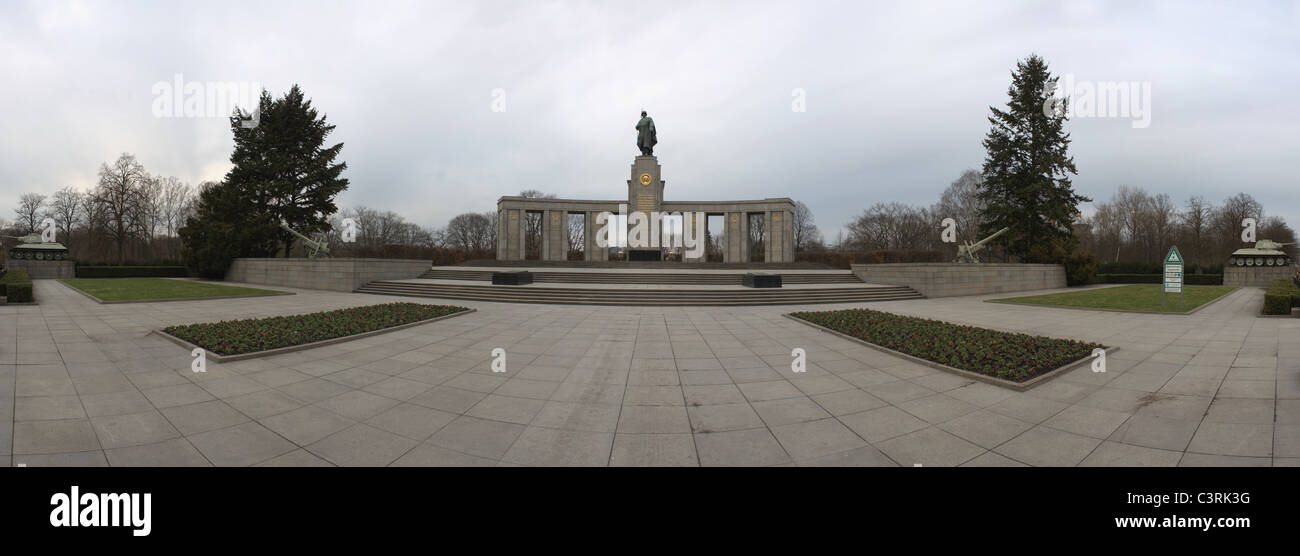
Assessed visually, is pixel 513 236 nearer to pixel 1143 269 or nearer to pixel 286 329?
pixel 286 329

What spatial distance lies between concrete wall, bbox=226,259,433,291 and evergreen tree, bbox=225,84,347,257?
7153 millimetres

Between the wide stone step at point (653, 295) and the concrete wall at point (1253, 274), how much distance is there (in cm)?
2580

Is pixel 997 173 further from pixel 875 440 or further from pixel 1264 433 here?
pixel 875 440

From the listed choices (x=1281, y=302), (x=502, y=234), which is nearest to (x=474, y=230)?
(x=502, y=234)

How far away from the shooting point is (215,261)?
29062 mm

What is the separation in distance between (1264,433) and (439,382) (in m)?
8.22

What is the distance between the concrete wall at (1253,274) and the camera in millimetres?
27250

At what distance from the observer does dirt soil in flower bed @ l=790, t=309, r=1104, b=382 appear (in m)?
6.04

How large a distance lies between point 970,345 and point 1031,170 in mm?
30967

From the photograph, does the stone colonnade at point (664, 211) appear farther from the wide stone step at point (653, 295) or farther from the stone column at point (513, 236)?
the wide stone step at point (653, 295)

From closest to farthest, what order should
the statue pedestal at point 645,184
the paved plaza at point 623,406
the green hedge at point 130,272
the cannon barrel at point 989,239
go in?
the paved plaza at point 623,406 < the cannon barrel at point 989,239 < the green hedge at point 130,272 < the statue pedestal at point 645,184

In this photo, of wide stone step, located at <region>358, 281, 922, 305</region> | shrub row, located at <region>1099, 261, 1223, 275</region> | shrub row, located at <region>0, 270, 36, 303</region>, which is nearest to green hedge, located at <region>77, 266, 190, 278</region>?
shrub row, located at <region>0, 270, 36, 303</region>

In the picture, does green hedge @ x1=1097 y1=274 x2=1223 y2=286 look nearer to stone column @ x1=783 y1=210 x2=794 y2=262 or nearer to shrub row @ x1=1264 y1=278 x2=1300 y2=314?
stone column @ x1=783 y1=210 x2=794 y2=262

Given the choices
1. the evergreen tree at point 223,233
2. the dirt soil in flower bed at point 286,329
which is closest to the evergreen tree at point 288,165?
the evergreen tree at point 223,233
